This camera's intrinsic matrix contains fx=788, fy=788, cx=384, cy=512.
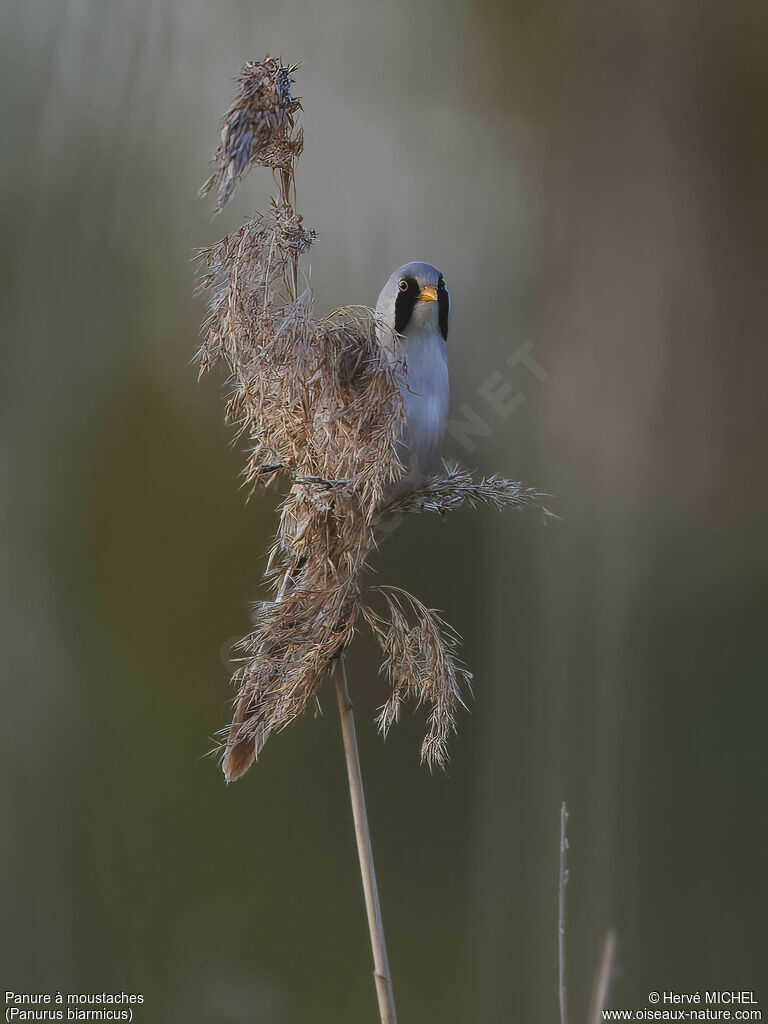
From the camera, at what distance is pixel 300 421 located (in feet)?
2.07

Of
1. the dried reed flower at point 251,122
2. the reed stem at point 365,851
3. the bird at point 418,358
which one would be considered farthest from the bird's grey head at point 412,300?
the reed stem at point 365,851

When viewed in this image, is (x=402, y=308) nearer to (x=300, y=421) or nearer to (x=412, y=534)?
(x=300, y=421)

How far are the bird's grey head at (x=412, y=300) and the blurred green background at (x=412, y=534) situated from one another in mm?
198

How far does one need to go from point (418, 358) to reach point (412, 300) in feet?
0.17

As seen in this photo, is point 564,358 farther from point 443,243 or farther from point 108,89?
point 108,89

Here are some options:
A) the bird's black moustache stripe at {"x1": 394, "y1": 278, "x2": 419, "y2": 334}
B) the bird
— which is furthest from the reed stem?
the bird's black moustache stripe at {"x1": 394, "y1": 278, "x2": 419, "y2": 334}

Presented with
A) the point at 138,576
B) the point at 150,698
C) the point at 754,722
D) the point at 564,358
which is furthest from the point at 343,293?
the point at 754,722

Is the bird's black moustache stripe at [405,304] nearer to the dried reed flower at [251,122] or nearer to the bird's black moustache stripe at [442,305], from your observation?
the bird's black moustache stripe at [442,305]

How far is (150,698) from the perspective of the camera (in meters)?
0.93

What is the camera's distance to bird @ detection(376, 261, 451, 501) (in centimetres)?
69

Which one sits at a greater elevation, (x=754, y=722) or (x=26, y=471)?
(x=26, y=471)

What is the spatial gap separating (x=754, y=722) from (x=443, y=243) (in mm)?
647

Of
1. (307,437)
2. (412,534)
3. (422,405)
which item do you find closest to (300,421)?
(307,437)

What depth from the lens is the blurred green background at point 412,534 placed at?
2.91ft
